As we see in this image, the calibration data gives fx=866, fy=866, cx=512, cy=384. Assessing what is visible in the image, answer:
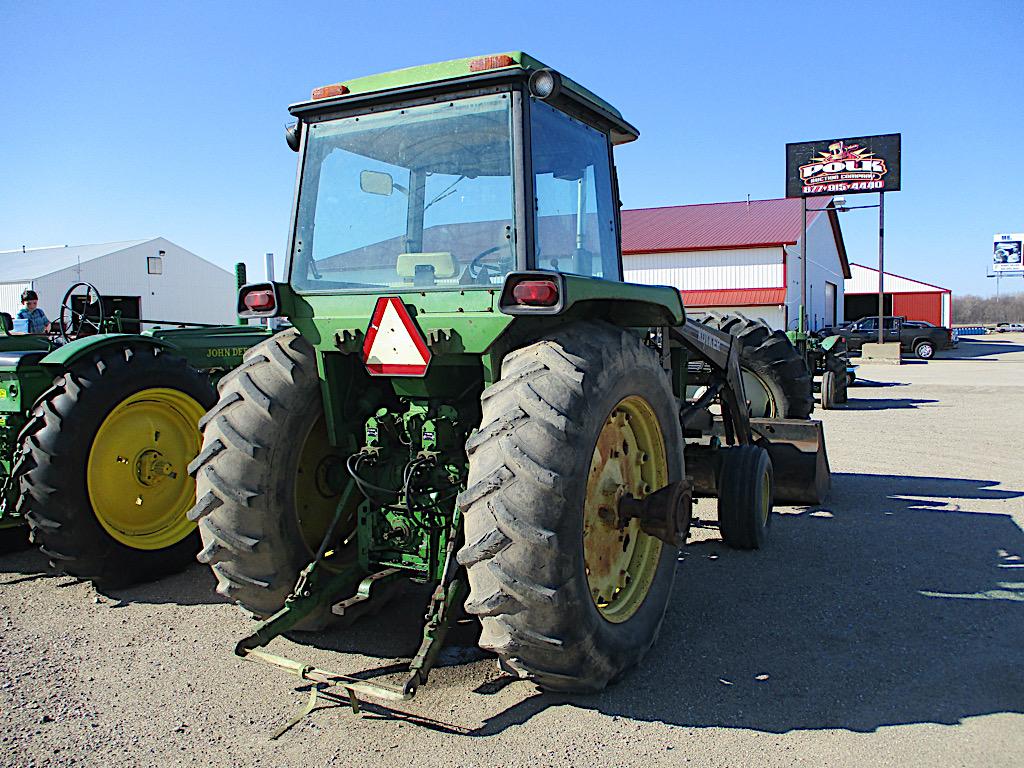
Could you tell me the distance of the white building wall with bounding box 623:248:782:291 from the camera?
31.6m

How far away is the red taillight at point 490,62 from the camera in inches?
145

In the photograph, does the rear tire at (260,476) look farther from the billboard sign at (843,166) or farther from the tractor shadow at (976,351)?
the tractor shadow at (976,351)

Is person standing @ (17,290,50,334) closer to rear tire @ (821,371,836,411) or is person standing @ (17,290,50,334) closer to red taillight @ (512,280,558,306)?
red taillight @ (512,280,558,306)

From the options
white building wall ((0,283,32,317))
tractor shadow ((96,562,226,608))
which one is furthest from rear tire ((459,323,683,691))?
white building wall ((0,283,32,317))

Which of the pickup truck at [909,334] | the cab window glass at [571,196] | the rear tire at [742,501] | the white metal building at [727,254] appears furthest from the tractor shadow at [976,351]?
the cab window glass at [571,196]

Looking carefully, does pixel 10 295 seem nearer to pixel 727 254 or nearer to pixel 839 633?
pixel 727 254

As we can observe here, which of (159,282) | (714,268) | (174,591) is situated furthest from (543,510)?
(159,282)

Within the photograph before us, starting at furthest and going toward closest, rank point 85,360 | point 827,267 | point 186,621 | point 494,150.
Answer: point 827,267
point 85,360
point 186,621
point 494,150

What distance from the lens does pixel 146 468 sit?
5.77m

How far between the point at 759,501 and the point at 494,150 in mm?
3314

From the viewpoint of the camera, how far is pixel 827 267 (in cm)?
4162

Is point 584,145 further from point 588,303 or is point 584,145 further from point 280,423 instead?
point 280,423

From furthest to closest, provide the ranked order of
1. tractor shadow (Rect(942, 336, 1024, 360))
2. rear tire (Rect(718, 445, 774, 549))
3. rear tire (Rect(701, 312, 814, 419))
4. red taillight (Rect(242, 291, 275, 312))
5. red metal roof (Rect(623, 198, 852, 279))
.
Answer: tractor shadow (Rect(942, 336, 1024, 360)), red metal roof (Rect(623, 198, 852, 279)), rear tire (Rect(701, 312, 814, 419)), rear tire (Rect(718, 445, 774, 549)), red taillight (Rect(242, 291, 275, 312))

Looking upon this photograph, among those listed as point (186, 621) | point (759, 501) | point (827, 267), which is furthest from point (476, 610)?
point (827, 267)
